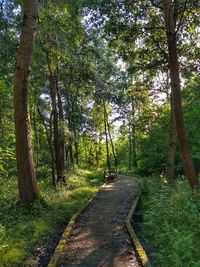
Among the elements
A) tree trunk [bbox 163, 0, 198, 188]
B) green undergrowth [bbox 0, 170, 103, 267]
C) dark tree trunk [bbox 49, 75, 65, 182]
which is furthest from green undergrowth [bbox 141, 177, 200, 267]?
dark tree trunk [bbox 49, 75, 65, 182]

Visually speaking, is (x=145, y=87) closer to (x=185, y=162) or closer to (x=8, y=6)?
(x=185, y=162)

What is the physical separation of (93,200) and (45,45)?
22.5 feet

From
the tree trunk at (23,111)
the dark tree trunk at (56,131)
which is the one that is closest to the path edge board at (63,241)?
the tree trunk at (23,111)

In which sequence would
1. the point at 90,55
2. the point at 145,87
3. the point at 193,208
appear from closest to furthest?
1. the point at 193,208
2. the point at 90,55
3. the point at 145,87

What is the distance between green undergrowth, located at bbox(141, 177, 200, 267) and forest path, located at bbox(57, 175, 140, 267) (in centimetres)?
62

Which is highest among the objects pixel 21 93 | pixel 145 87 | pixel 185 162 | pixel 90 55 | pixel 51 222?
pixel 90 55

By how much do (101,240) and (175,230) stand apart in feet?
7.74

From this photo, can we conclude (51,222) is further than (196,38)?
No

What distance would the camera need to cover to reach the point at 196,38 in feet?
45.4

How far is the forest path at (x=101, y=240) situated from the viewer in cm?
704

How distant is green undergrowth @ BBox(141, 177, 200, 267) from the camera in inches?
239

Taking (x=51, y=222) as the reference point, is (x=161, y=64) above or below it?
above

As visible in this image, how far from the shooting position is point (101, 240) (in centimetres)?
854

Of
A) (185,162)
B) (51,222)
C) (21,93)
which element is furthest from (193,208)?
(21,93)
